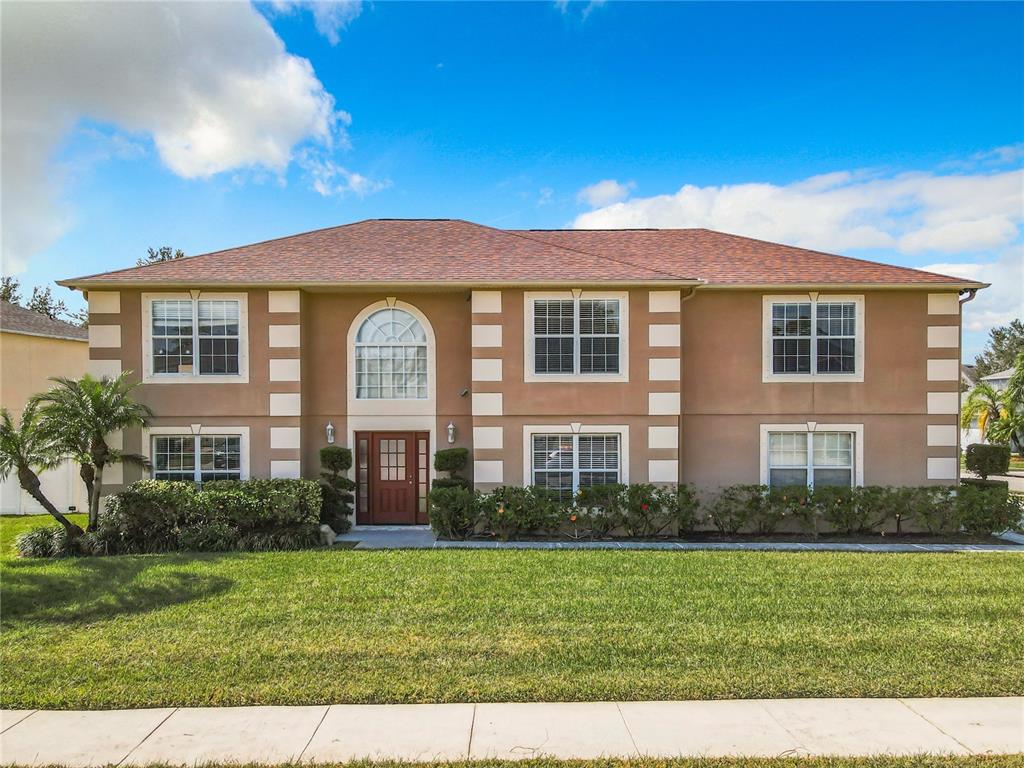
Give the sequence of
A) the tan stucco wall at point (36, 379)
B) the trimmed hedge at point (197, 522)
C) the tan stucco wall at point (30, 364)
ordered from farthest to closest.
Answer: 1. the tan stucco wall at point (30, 364)
2. the tan stucco wall at point (36, 379)
3. the trimmed hedge at point (197, 522)

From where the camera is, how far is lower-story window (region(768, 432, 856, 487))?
44.2 feet

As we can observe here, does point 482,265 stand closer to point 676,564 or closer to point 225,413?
point 225,413

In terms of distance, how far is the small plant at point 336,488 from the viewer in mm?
12789

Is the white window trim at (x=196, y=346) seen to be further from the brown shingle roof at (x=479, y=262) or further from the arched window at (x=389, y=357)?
the arched window at (x=389, y=357)

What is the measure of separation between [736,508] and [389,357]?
794 centimetres

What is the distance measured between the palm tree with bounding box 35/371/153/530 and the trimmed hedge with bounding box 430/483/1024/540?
6.10 m

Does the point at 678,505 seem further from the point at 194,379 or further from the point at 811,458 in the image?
the point at 194,379

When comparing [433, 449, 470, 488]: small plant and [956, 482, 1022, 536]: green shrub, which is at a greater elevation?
[433, 449, 470, 488]: small plant

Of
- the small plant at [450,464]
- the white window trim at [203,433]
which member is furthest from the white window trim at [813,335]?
the white window trim at [203,433]

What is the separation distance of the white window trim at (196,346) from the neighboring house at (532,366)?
4cm

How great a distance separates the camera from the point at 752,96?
14.8 m

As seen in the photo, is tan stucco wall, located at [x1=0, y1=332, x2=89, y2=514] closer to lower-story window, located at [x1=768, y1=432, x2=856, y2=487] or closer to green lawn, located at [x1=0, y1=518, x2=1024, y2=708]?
green lawn, located at [x1=0, y1=518, x2=1024, y2=708]

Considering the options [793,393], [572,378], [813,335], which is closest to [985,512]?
[793,393]

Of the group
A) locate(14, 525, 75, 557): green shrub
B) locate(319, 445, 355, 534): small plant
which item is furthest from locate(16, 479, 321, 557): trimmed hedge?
locate(319, 445, 355, 534): small plant
